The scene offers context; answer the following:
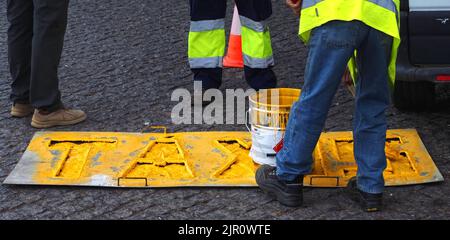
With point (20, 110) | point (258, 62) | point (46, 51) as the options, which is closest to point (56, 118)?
point (20, 110)

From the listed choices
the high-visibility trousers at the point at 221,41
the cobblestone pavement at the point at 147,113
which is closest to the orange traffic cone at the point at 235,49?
the cobblestone pavement at the point at 147,113

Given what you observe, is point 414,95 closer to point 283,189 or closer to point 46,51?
point 283,189

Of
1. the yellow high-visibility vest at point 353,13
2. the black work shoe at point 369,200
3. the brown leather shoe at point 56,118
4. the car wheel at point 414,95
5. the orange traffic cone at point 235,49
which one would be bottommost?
the black work shoe at point 369,200

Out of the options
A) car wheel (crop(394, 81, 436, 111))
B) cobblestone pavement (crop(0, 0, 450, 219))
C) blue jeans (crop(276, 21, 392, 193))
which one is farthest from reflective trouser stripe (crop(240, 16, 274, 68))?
blue jeans (crop(276, 21, 392, 193))

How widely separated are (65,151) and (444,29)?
229 cm

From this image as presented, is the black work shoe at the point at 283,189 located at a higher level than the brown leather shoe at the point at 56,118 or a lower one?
lower

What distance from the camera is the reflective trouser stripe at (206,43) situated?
20.7ft

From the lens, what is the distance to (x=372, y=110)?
15.5 feet

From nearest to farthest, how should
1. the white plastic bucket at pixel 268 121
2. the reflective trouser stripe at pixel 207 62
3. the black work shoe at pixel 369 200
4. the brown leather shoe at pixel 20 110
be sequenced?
1. the black work shoe at pixel 369 200
2. the white plastic bucket at pixel 268 121
3. the brown leather shoe at pixel 20 110
4. the reflective trouser stripe at pixel 207 62

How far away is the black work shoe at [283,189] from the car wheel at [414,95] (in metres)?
1.46

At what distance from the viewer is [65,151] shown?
554 cm

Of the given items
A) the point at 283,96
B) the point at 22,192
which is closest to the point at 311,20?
the point at 283,96

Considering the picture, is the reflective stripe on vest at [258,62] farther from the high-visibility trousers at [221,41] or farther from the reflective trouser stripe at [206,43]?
the reflective trouser stripe at [206,43]

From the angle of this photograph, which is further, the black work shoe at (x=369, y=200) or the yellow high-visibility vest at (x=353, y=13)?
the black work shoe at (x=369, y=200)
